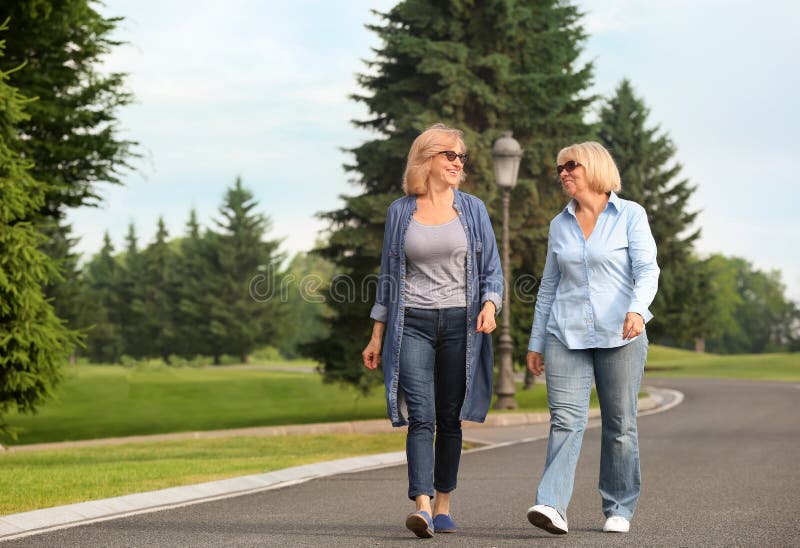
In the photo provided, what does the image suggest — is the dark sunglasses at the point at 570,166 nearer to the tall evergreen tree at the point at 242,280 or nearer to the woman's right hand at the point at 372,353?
the woman's right hand at the point at 372,353

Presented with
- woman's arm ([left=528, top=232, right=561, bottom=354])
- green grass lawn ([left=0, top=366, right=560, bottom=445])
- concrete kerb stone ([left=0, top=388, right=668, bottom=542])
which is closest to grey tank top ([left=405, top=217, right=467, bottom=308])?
woman's arm ([left=528, top=232, right=561, bottom=354])

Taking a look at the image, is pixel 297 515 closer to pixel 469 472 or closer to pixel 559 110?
pixel 469 472

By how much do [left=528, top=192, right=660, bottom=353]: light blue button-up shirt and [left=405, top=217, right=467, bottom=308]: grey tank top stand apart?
468 mm

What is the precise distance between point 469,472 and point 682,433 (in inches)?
248

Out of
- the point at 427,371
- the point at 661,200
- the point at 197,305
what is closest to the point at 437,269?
the point at 427,371

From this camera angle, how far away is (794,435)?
1465 centimetres

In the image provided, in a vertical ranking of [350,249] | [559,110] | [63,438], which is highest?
[559,110]

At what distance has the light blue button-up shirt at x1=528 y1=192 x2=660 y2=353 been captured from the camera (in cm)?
570

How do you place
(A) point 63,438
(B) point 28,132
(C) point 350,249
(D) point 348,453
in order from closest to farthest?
1. (D) point 348,453
2. (B) point 28,132
3. (A) point 63,438
4. (C) point 350,249

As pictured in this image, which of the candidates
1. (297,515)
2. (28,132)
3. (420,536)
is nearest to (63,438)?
(28,132)

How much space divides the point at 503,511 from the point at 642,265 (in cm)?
223

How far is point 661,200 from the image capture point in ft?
181

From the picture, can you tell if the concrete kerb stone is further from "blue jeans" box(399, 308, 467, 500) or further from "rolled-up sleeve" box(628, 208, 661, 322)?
"rolled-up sleeve" box(628, 208, 661, 322)

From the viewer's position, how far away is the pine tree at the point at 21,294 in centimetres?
1426
